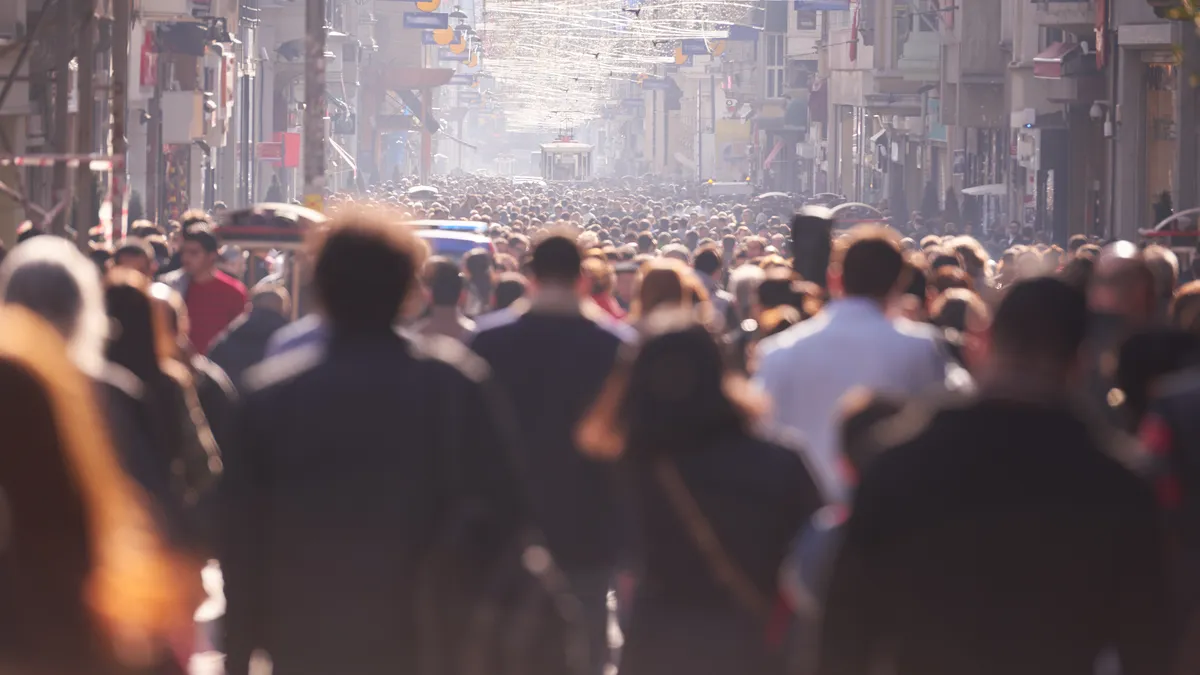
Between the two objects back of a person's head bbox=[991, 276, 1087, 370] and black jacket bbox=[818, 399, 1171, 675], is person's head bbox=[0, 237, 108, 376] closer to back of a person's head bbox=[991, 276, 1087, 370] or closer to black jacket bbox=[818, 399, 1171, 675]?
black jacket bbox=[818, 399, 1171, 675]

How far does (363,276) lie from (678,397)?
3.03ft

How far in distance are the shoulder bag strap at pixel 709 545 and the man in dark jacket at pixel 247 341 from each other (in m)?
5.14

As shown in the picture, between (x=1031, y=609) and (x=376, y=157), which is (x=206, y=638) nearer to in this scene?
(x=1031, y=609)

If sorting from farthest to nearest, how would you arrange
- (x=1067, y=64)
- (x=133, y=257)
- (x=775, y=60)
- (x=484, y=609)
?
(x=775, y=60)
(x=1067, y=64)
(x=133, y=257)
(x=484, y=609)

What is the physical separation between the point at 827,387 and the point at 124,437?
7.94ft

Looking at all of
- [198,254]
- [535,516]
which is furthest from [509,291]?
[535,516]

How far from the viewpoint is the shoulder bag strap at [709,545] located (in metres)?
5.20

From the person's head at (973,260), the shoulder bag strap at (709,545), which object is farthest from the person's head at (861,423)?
the person's head at (973,260)

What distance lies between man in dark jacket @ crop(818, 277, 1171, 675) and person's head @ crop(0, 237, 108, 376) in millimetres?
1562

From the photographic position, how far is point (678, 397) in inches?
206

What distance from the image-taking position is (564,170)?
114 meters

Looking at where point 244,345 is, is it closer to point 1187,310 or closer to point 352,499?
point 1187,310

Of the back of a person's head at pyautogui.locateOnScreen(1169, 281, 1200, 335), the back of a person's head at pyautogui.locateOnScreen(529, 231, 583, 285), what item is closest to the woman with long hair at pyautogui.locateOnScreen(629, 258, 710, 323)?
the back of a person's head at pyautogui.locateOnScreen(529, 231, 583, 285)

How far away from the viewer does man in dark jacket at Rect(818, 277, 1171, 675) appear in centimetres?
414
